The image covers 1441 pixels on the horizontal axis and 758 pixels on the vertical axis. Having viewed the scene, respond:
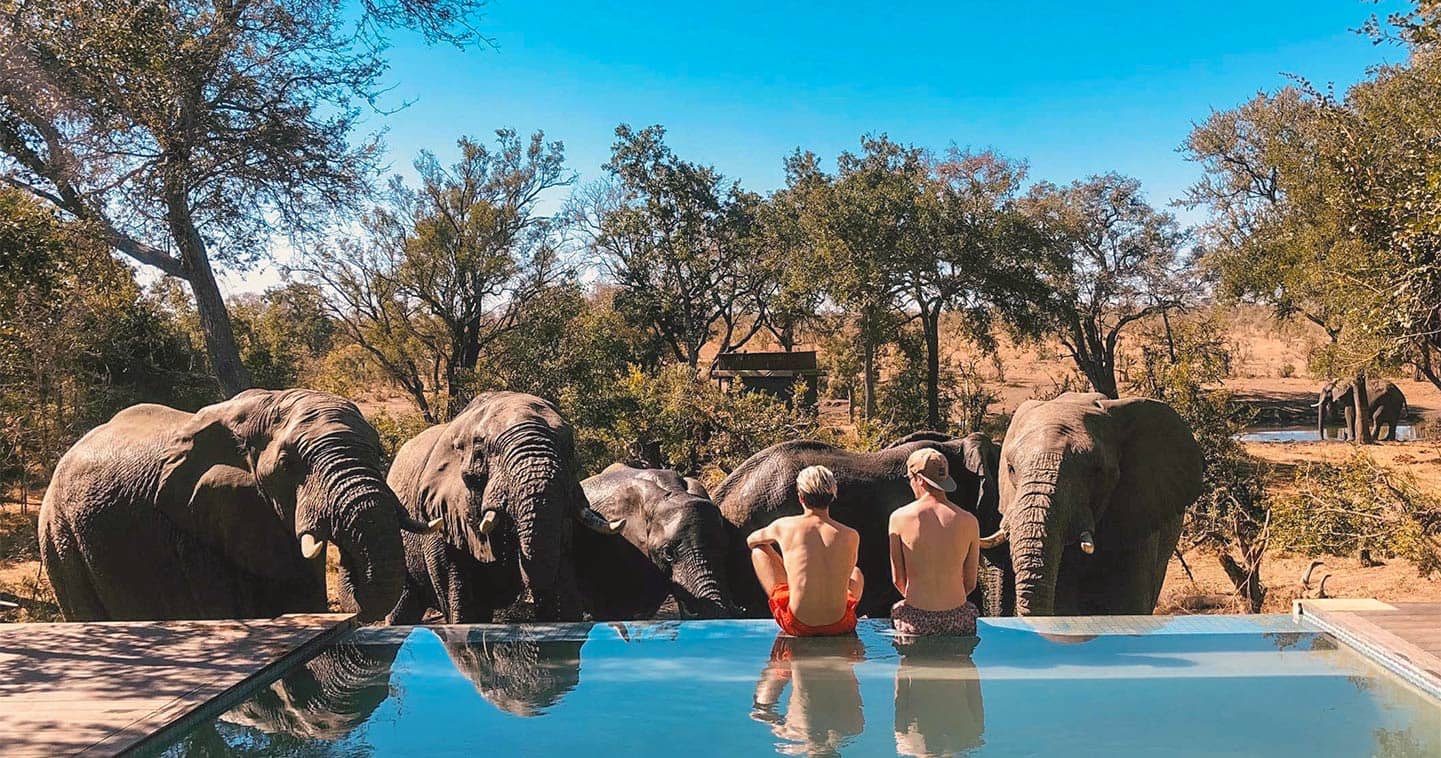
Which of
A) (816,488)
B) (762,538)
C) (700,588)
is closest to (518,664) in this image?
(762,538)

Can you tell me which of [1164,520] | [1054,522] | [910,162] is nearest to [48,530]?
[1054,522]

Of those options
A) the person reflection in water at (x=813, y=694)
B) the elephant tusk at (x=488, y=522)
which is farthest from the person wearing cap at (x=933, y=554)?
→ the elephant tusk at (x=488, y=522)

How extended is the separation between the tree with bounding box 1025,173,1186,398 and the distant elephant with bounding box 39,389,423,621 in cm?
2828

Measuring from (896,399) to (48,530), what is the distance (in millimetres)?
21041

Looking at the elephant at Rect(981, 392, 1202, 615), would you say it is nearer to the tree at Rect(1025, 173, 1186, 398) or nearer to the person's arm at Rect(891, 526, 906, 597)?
the person's arm at Rect(891, 526, 906, 597)

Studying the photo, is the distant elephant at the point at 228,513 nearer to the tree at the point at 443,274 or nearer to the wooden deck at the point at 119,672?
the wooden deck at the point at 119,672

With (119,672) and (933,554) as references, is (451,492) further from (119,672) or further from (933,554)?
(933,554)

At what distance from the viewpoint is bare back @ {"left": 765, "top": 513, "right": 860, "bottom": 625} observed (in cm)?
598

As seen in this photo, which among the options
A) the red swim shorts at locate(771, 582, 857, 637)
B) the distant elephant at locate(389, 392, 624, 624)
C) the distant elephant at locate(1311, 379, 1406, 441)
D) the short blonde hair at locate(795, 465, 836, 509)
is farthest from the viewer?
the distant elephant at locate(1311, 379, 1406, 441)

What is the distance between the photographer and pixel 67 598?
9148mm

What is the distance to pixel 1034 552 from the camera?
7840 mm

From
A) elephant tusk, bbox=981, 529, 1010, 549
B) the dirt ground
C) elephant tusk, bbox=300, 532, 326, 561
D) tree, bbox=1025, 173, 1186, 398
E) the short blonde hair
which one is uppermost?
tree, bbox=1025, 173, 1186, 398

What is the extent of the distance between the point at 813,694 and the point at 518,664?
1586mm

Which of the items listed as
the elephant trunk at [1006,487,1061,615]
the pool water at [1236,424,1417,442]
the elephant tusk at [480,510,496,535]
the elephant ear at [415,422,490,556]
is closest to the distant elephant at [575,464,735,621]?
the elephant ear at [415,422,490,556]
